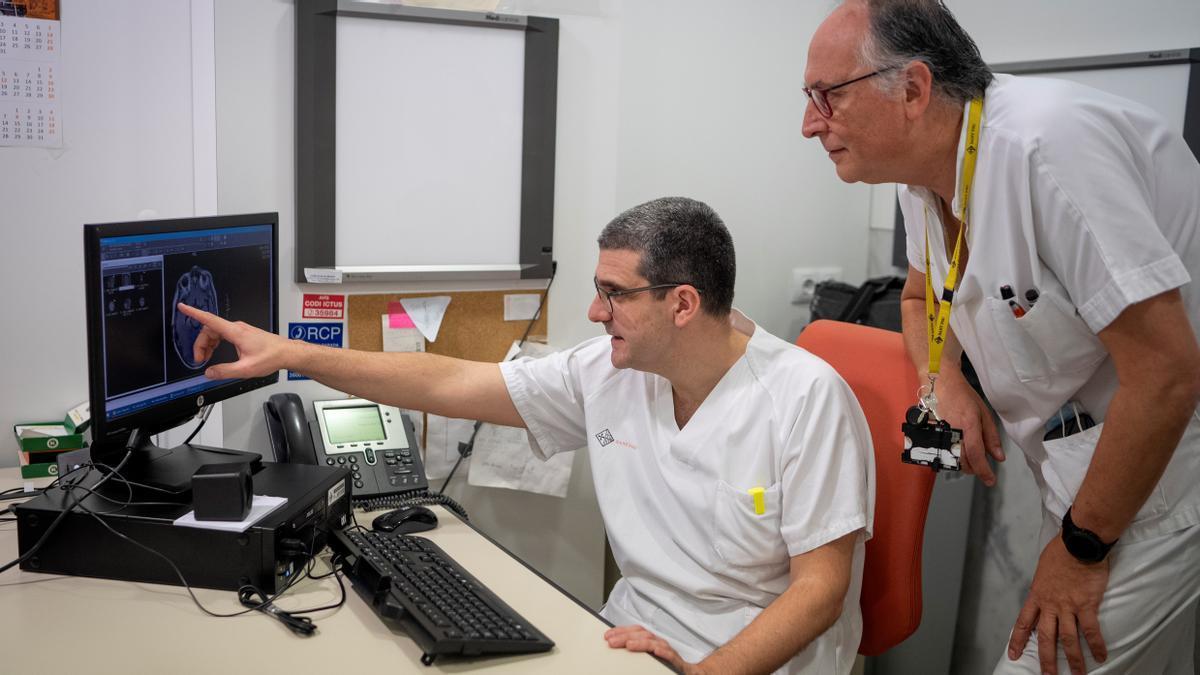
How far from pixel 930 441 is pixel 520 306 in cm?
108

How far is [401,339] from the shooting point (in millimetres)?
2256

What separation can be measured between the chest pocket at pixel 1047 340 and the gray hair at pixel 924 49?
1.04 feet

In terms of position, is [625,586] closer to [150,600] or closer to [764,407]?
[764,407]

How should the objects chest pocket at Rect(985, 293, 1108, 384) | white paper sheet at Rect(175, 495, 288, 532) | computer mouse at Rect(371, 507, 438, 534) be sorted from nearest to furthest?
1. chest pocket at Rect(985, 293, 1108, 384)
2. white paper sheet at Rect(175, 495, 288, 532)
3. computer mouse at Rect(371, 507, 438, 534)

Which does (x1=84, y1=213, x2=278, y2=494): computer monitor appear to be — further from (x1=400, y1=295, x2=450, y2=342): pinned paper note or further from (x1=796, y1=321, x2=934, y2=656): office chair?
(x1=796, y1=321, x2=934, y2=656): office chair

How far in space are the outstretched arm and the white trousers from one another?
1007mm

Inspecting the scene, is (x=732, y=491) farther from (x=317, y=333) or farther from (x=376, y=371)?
(x=317, y=333)

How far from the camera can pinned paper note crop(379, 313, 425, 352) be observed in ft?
7.35

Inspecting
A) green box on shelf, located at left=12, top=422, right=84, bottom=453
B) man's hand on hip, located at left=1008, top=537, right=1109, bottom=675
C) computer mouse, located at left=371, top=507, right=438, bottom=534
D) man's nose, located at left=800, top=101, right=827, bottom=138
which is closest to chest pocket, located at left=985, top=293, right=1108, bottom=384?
man's hand on hip, located at left=1008, top=537, right=1109, bottom=675

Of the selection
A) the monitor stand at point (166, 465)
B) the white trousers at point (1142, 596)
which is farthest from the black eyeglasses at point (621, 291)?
the white trousers at point (1142, 596)

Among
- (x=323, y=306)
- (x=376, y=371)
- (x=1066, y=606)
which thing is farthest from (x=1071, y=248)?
(x=323, y=306)

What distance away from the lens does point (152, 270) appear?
1.63 metres

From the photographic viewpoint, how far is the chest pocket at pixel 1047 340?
1431 mm

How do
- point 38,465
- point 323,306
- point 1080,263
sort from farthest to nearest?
point 323,306 < point 38,465 < point 1080,263
